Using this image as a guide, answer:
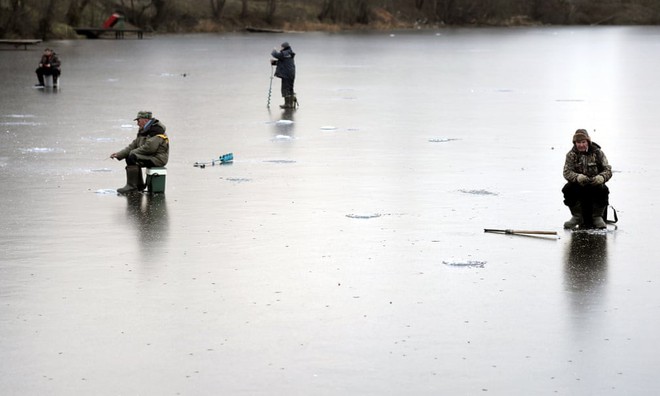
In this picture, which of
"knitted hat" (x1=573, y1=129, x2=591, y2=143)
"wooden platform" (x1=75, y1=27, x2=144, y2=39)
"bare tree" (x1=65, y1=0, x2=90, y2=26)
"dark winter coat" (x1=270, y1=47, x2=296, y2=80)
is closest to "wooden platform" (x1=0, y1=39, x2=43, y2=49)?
"wooden platform" (x1=75, y1=27, x2=144, y2=39)

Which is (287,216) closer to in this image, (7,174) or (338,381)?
(7,174)

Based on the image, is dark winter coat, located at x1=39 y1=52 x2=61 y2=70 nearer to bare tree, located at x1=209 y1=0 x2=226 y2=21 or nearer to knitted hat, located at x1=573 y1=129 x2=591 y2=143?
knitted hat, located at x1=573 y1=129 x2=591 y2=143

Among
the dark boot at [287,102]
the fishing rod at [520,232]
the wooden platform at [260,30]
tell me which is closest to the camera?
the fishing rod at [520,232]

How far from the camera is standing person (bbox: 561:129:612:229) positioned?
14359 millimetres

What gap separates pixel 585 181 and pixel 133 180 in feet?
19.7

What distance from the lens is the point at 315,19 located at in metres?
130

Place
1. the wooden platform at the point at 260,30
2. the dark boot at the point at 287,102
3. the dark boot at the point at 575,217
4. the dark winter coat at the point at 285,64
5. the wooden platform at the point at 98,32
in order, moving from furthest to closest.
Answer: the wooden platform at the point at 260,30 → the wooden platform at the point at 98,32 → the dark boot at the point at 287,102 → the dark winter coat at the point at 285,64 → the dark boot at the point at 575,217

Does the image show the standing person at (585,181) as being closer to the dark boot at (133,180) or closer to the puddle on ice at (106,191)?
the dark boot at (133,180)

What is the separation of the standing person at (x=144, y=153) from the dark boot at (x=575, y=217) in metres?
5.32

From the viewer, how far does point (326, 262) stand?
41.7 ft

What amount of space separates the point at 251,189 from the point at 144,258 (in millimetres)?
4957

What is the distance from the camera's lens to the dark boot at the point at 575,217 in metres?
14.5

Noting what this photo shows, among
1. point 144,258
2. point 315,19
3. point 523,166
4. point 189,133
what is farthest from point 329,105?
point 315,19

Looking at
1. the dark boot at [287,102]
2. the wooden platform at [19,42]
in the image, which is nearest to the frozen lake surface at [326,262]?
the dark boot at [287,102]
